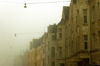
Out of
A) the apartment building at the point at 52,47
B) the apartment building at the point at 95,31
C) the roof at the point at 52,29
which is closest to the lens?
the apartment building at the point at 95,31

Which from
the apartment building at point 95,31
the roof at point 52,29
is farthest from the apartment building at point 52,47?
the apartment building at point 95,31

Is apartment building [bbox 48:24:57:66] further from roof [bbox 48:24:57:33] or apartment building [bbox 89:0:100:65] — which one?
apartment building [bbox 89:0:100:65]

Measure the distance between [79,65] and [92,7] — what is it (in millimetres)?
10306

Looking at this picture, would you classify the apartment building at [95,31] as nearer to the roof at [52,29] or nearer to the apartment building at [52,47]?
the apartment building at [52,47]

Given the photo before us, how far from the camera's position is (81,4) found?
119 ft

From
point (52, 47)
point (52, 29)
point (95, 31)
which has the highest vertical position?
point (52, 29)

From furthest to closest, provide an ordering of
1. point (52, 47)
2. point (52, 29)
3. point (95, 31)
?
point (52, 29) < point (52, 47) < point (95, 31)

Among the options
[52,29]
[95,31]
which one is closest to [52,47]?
[52,29]

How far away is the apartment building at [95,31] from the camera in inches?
1236

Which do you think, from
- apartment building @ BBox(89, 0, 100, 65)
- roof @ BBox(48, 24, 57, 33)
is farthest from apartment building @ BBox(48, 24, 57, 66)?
apartment building @ BBox(89, 0, 100, 65)

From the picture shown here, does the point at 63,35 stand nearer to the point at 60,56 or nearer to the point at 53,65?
the point at 60,56

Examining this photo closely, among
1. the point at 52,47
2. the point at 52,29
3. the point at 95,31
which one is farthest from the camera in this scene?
the point at 52,29

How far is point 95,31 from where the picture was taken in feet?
107

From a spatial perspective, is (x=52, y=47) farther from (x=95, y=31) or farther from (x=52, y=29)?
(x=95, y=31)
